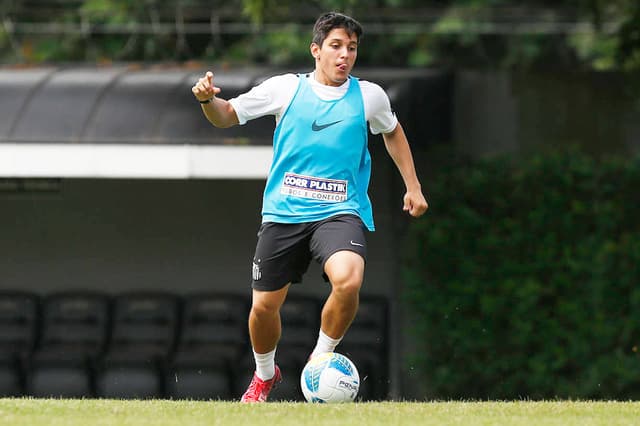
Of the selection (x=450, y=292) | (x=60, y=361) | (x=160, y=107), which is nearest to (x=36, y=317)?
(x=60, y=361)

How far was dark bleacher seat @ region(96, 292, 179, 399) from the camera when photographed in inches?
558

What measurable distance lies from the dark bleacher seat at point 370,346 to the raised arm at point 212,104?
6258 millimetres

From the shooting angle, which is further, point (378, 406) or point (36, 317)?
point (36, 317)

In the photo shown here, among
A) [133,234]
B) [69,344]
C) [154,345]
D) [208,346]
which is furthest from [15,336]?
[208,346]

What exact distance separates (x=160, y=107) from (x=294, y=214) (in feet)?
19.0

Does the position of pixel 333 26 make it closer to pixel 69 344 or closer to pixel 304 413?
pixel 304 413

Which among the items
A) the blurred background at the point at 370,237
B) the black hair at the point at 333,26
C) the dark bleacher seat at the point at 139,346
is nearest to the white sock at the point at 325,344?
the black hair at the point at 333,26

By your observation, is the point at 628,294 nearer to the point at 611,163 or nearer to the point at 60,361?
the point at 611,163

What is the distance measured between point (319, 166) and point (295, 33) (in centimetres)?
1250

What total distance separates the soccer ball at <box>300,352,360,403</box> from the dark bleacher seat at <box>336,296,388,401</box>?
19.4 feet

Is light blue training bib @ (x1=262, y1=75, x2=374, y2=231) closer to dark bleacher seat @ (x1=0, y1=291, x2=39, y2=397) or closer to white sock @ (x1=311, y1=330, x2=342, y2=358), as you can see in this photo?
white sock @ (x1=311, y1=330, x2=342, y2=358)

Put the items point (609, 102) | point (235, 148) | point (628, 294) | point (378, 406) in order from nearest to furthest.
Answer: point (378, 406) → point (235, 148) → point (628, 294) → point (609, 102)

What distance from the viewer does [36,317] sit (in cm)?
1517

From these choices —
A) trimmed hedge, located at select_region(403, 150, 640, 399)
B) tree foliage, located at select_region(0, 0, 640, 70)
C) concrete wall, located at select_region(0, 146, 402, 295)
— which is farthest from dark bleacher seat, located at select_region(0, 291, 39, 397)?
tree foliage, located at select_region(0, 0, 640, 70)
